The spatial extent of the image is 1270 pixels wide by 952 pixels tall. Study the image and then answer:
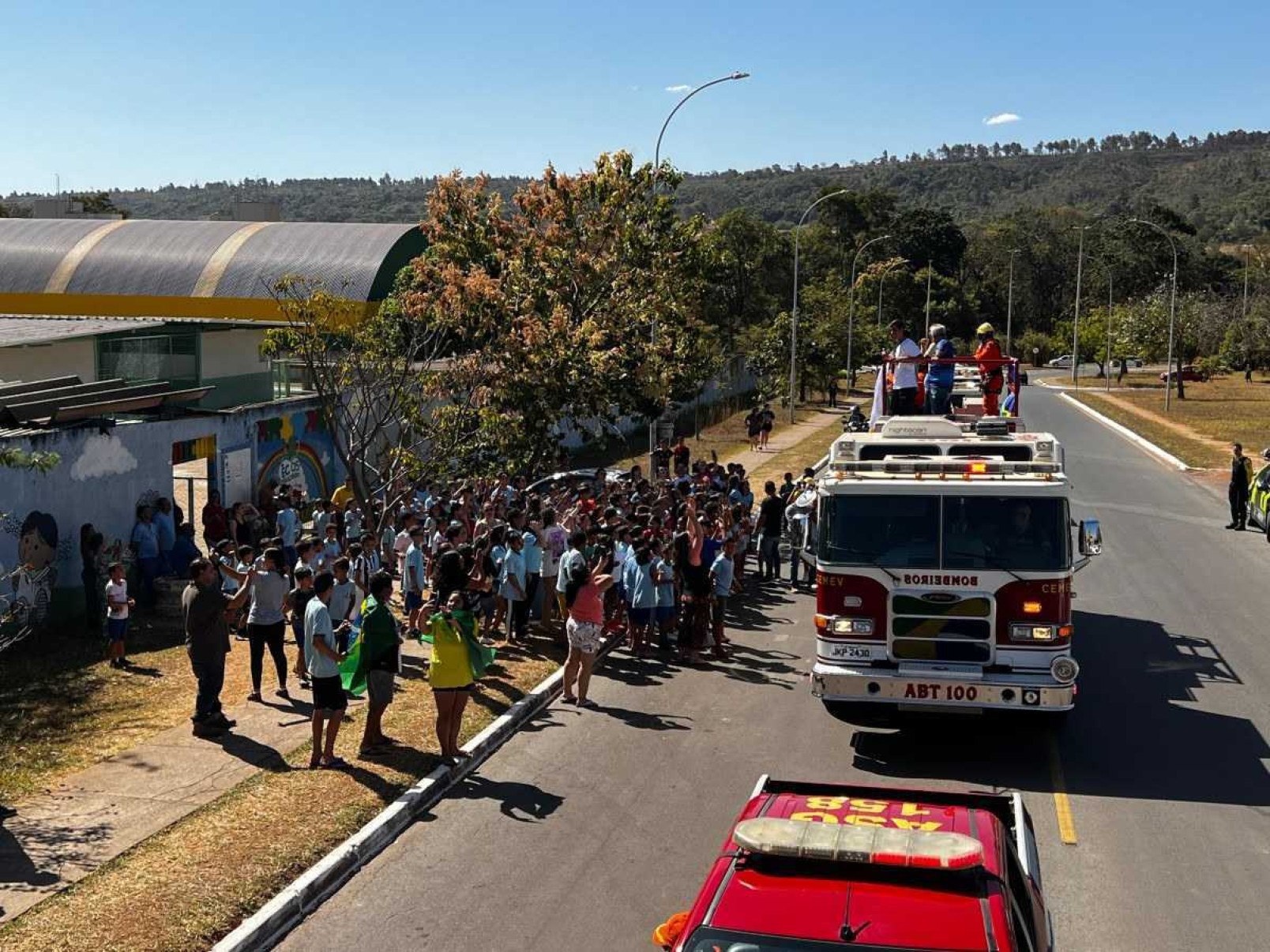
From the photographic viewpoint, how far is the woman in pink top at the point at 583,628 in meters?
13.3

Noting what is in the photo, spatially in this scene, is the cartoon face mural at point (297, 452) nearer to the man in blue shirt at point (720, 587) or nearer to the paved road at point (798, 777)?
the paved road at point (798, 777)

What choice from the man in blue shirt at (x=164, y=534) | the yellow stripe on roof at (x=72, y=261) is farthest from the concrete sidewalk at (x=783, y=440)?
the yellow stripe on roof at (x=72, y=261)

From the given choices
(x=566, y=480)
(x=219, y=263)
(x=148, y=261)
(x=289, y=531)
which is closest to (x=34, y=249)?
(x=148, y=261)

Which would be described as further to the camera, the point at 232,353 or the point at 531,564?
the point at 232,353

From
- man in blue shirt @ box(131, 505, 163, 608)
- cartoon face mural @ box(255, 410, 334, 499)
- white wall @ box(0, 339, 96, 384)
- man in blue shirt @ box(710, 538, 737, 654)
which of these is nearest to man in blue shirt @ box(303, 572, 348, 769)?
man in blue shirt @ box(710, 538, 737, 654)

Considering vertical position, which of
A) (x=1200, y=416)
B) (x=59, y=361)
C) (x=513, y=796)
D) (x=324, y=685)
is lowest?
(x=513, y=796)

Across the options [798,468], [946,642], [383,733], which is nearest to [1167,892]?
[946,642]

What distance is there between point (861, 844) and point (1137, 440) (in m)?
41.7

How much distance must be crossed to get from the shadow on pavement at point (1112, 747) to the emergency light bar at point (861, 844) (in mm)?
5981

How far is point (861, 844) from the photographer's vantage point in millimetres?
5453

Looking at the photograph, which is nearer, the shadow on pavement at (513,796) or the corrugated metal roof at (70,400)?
the shadow on pavement at (513,796)

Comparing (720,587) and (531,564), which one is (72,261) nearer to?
(531,564)

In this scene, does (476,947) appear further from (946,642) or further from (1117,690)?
(1117,690)

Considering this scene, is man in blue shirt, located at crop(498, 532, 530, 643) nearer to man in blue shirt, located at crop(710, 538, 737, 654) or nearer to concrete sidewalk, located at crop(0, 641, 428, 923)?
man in blue shirt, located at crop(710, 538, 737, 654)
